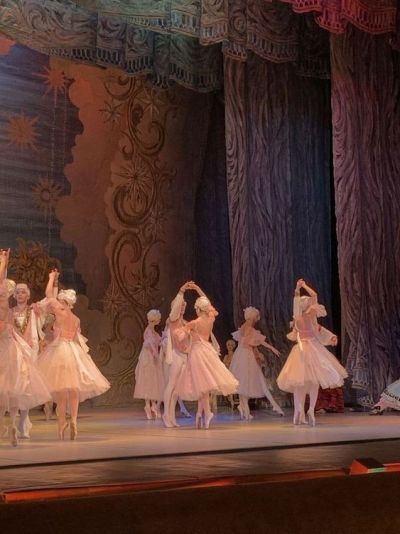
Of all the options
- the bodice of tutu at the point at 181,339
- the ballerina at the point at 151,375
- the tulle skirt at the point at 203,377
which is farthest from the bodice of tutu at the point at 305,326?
the ballerina at the point at 151,375

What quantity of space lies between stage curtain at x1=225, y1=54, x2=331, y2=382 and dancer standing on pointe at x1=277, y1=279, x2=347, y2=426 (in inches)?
121

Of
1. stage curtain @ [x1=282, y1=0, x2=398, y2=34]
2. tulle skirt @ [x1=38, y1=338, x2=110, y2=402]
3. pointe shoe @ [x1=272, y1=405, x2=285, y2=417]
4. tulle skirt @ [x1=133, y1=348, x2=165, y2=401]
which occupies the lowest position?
pointe shoe @ [x1=272, y1=405, x2=285, y2=417]

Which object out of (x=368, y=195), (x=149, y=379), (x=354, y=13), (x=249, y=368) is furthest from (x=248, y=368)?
(x=354, y=13)

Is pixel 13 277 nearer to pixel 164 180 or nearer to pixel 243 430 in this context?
pixel 164 180

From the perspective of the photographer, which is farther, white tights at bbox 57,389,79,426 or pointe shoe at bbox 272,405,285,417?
pointe shoe at bbox 272,405,285,417

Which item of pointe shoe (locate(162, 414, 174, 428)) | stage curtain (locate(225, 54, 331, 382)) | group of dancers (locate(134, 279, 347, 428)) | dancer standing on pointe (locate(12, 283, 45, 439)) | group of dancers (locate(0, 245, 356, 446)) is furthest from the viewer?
stage curtain (locate(225, 54, 331, 382))

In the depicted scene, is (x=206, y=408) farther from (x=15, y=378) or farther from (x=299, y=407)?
(x=15, y=378)

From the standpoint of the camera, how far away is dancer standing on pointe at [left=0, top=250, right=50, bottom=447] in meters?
6.80

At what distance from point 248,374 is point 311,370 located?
6.47 ft

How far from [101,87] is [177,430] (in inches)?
271

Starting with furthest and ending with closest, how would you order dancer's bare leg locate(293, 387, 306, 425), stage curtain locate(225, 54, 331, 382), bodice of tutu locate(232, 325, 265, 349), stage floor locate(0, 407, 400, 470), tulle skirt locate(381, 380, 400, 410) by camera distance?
stage curtain locate(225, 54, 331, 382) < bodice of tutu locate(232, 325, 265, 349) < tulle skirt locate(381, 380, 400, 410) < dancer's bare leg locate(293, 387, 306, 425) < stage floor locate(0, 407, 400, 470)

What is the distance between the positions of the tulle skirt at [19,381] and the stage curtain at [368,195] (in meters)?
5.53

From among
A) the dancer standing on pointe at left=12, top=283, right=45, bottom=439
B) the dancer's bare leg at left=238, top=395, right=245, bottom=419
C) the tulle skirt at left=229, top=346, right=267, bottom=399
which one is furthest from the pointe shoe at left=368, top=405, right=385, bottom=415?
the dancer standing on pointe at left=12, top=283, right=45, bottom=439

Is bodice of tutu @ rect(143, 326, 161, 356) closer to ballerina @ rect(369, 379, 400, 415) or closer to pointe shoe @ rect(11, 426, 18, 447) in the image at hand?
ballerina @ rect(369, 379, 400, 415)
